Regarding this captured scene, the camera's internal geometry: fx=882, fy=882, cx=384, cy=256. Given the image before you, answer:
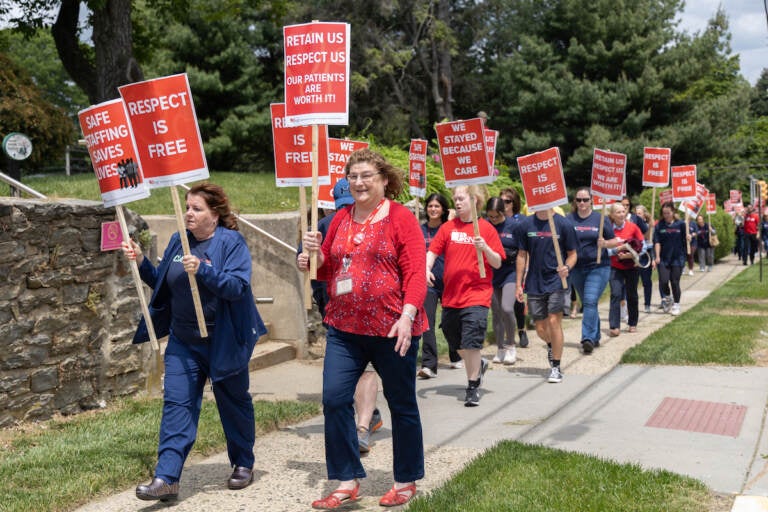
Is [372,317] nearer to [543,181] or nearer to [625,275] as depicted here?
[543,181]

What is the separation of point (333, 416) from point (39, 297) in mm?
3264

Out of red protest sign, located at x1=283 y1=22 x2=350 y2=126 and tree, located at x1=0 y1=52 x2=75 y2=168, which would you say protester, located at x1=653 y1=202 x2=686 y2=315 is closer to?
red protest sign, located at x1=283 y1=22 x2=350 y2=126

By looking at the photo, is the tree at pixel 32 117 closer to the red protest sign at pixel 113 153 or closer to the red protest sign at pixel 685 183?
→ the red protest sign at pixel 113 153

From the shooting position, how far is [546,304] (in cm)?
898

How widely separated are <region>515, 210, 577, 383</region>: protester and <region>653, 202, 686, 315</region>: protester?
5.95 metres

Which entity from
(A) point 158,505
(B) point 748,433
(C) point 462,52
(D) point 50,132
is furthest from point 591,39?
(A) point 158,505

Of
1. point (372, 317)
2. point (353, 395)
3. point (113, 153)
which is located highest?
point (113, 153)

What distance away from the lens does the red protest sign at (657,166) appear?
14.9 metres

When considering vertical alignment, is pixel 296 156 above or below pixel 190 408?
above

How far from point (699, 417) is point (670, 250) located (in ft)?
27.2

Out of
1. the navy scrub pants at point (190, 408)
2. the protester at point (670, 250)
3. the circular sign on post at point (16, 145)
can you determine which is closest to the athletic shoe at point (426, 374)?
the navy scrub pants at point (190, 408)

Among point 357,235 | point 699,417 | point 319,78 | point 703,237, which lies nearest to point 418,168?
A: point 699,417

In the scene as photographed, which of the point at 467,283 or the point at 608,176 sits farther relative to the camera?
the point at 608,176

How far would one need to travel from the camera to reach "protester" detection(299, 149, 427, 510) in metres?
4.64
